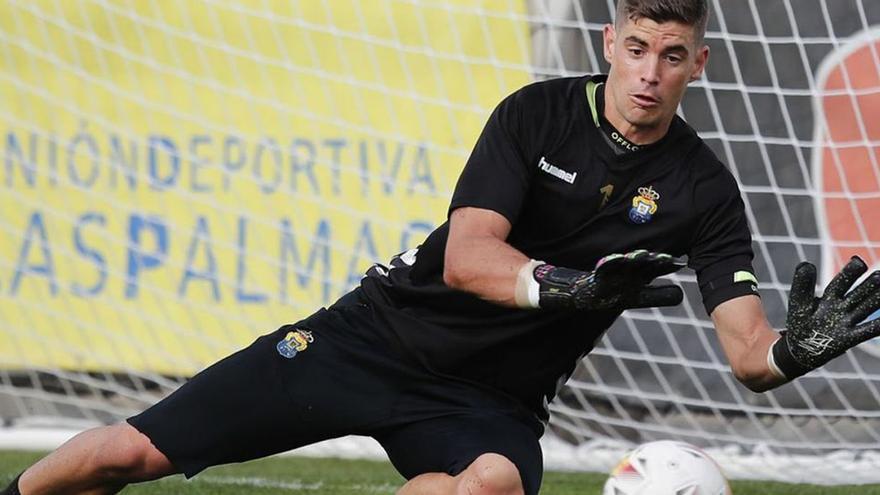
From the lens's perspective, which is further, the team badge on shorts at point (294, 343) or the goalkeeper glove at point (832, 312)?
the team badge on shorts at point (294, 343)

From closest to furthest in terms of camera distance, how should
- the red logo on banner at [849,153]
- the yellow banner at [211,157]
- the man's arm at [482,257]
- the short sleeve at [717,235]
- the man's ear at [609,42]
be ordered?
A: the man's arm at [482,257], the short sleeve at [717,235], the man's ear at [609,42], the red logo on banner at [849,153], the yellow banner at [211,157]

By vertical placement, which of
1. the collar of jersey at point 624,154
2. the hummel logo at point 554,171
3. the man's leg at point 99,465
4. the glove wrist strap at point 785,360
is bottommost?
the man's leg at point 99,465

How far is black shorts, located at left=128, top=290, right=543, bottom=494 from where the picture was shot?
425 centimetres

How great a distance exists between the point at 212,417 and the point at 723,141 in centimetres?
464

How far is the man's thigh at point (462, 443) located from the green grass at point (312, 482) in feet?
7.15

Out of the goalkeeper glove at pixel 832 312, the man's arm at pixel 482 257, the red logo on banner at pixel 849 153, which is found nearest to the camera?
the goalkeeper glove at pixel 832 312

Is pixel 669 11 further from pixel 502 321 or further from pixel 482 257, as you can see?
pixel 502 321

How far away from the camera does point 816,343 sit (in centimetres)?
369

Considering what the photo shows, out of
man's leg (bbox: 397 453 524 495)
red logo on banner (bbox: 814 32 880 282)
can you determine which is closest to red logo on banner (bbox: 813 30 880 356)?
red logo on banner (bbox: 814 32 880 282)

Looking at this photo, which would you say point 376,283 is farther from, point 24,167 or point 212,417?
point 24,167

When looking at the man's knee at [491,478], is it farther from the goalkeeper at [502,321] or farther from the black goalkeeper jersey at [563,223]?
the black goalkeeper jersey at [563,223]

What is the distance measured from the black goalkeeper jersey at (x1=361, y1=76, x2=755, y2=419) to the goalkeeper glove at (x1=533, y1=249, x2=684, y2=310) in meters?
0.54

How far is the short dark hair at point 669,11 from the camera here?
13.5 feet

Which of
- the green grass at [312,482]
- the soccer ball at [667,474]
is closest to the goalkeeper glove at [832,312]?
the soccer ball at [667,474]
